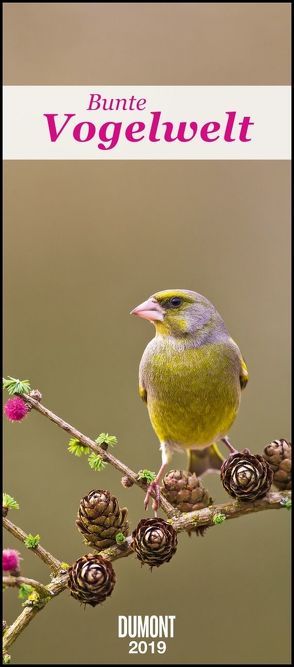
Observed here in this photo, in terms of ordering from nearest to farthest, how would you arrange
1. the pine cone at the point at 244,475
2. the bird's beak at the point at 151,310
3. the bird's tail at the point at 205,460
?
the pine cone at the point at 244,475 → the bird's beak at the point at 151,310 → the bird's tail at the point at 205,460

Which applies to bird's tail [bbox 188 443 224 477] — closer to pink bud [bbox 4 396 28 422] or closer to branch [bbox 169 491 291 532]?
branch [bbox 169 491 291 532]

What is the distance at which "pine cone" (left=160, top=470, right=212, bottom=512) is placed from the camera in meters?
1.13

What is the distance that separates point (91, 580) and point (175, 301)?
53 centimetres

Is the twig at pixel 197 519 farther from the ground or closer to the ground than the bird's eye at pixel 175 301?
closer to the ground

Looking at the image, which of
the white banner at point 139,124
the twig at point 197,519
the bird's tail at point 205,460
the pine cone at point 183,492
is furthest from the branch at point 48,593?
the white banner at point 139,124

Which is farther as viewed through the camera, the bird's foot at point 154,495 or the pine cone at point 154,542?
the bird's foot at point 154,495

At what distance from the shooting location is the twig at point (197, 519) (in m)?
0.99

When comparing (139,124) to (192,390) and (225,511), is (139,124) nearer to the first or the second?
(192,390)

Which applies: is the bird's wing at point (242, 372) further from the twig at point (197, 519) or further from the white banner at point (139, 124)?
the white banner at point (139, 124)

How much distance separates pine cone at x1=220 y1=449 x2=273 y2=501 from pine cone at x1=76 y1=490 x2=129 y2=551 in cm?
16

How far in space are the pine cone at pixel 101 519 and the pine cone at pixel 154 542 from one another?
0.03 metres

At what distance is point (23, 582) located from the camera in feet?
3.03

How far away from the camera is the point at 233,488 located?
3.51ft

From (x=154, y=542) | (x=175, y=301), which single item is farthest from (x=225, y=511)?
(x=175, y=301)
